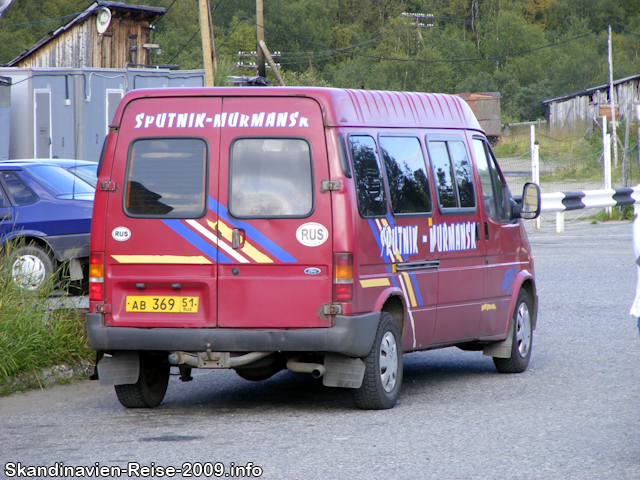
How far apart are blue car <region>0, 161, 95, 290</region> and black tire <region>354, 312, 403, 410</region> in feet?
19.5

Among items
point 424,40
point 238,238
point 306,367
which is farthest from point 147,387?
point 424,40

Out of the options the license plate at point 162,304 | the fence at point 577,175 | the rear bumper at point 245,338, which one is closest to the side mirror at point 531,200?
the rear bumper at point 245,338

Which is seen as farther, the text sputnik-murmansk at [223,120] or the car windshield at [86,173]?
the car windshield at [86,173]

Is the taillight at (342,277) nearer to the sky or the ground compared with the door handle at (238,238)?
nearer to the ground

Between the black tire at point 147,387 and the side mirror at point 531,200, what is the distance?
3.34m

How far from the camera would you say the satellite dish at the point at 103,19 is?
38.4m

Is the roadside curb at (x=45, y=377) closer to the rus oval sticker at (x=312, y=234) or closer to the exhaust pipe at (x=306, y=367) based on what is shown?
the exhaust pipe at (x=306, y=367)

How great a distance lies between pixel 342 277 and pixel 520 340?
8.96ft

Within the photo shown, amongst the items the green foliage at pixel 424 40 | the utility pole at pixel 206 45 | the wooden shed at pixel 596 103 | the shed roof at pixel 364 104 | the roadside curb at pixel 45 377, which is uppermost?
the green foliage at pixel 424 40

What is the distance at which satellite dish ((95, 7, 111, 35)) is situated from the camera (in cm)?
3841

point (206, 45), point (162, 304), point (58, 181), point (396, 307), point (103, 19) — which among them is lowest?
point (396, 307)

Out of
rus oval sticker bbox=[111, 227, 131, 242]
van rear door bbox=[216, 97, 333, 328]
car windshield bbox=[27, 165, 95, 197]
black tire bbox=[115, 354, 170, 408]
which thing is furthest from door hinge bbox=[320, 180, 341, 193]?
car windshield bbox=[27, 165, 95, 197]

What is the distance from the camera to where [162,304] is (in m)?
6.41

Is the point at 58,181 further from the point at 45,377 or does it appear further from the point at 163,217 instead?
the point at 163,217
